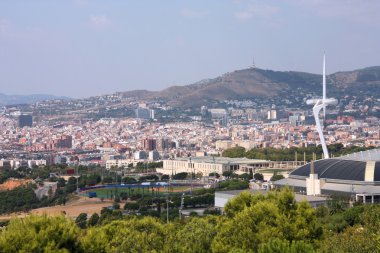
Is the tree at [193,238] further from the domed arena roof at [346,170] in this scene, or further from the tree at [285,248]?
the domed arena roof at [346,170]

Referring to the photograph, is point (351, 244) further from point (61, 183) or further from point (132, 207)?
point (61, 183)

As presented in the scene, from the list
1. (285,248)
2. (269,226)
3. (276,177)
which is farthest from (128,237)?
(276,177)

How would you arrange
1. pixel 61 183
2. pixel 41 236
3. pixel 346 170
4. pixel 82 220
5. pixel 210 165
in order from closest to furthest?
pixel 41 236 → pixel 82 220 → pixel 346 170 → pixel 61 183 → pixel 210 165

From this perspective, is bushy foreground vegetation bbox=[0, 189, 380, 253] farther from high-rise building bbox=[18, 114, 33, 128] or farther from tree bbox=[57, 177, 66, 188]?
high-rise building bbox=[18, 114, 33, 128]

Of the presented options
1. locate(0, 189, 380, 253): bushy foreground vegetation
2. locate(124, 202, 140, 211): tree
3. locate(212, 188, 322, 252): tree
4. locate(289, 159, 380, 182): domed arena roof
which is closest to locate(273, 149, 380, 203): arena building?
locate(289, 159, 380, 182): domed arena roof

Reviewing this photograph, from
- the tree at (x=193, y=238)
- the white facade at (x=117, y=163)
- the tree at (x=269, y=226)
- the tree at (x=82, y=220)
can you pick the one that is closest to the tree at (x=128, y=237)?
the tree at (x=193, y=238)

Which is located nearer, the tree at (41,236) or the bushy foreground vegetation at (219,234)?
the tree at (41,236)

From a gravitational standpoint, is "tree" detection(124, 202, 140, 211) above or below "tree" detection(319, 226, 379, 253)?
below
